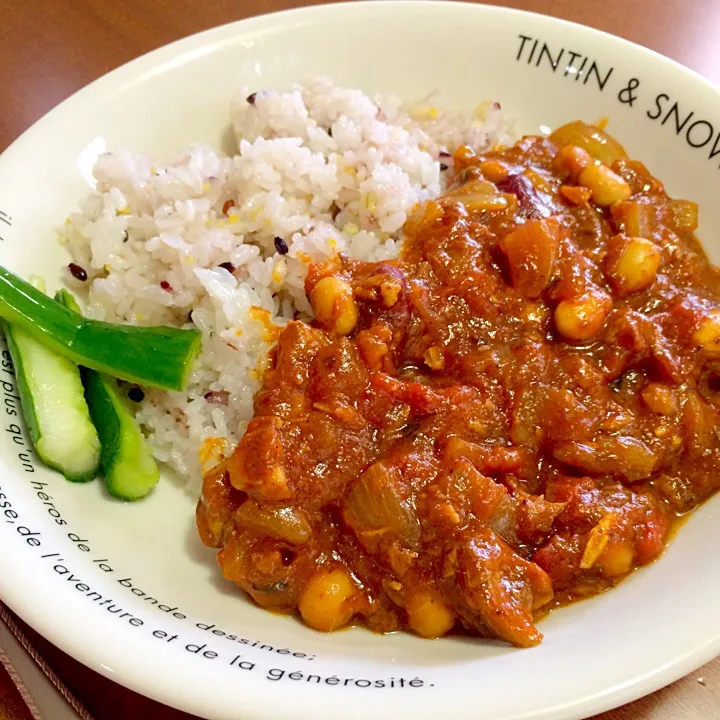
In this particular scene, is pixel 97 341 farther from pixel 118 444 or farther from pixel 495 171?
pixel 495 171

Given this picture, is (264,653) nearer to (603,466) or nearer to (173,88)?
(603,466)

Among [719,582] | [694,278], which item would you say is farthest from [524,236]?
[719,582]

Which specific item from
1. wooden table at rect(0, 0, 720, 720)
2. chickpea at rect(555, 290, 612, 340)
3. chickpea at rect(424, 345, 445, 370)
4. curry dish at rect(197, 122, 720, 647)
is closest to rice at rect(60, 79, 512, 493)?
curry dish at rect(197, 122, 720, 647)

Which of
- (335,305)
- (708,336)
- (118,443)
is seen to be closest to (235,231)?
(335,305)

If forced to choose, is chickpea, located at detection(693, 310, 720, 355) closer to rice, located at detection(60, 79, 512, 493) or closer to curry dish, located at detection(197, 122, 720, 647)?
curry dish, located at detection(197, 122, 720, 647)

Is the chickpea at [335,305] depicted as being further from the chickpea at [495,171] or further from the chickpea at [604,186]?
the chickpea at [604,186]

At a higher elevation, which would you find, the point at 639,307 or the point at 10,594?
the point at 639,307

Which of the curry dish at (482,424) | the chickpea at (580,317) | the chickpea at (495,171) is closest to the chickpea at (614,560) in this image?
the curry dish at (482,424)
